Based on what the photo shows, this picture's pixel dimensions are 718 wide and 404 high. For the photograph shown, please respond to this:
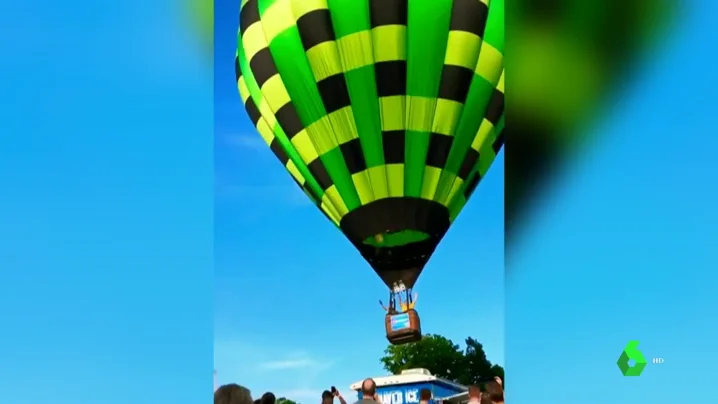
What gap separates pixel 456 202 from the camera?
3.71 meters

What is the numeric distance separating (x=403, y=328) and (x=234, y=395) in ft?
6.23

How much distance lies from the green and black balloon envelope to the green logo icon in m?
1.15

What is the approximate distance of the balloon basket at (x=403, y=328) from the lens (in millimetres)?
3562

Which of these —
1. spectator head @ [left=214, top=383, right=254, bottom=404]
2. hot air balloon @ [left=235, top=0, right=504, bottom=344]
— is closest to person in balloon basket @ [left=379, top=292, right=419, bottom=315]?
hot air balloon @ [left=235, top=0, right=504, bottom=344]

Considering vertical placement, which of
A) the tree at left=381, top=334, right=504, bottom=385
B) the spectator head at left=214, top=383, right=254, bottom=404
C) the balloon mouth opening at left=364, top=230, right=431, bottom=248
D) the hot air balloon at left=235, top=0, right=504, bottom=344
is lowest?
the spectator head at left=214, top=383, right=254, bottom=404

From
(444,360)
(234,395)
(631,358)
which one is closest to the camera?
(234,395)

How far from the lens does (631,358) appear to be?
2.85 m

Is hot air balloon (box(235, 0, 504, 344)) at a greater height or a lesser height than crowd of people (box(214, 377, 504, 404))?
greater

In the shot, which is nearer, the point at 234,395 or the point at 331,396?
the point at 234,395

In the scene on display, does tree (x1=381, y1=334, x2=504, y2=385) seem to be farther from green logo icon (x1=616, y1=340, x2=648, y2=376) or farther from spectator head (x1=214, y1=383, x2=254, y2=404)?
spectator head (x1=214, y1=383, x2=254, y2=404)

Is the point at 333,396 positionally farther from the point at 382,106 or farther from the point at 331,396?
the point at 382,106

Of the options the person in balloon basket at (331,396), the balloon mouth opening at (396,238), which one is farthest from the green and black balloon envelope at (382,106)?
the person in balloon basket at (331,396)

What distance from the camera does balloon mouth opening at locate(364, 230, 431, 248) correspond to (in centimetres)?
367

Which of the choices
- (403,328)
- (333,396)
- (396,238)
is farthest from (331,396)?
(396,238)
